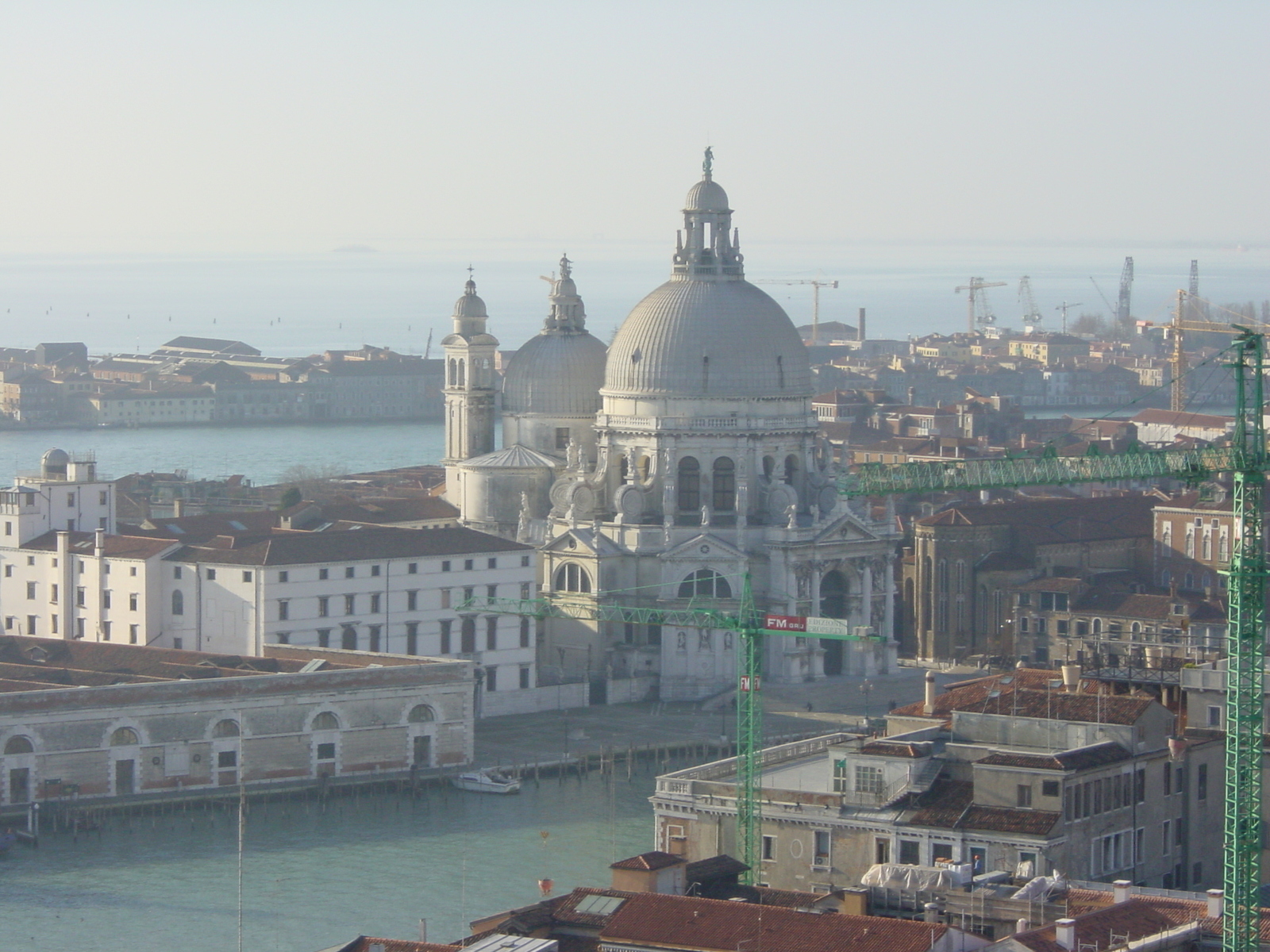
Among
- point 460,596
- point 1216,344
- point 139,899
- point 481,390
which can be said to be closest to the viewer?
point 139,899

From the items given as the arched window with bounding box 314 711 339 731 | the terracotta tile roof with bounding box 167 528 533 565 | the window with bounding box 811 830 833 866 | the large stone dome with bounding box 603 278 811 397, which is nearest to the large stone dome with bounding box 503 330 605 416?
the large stone dome with bounding box 603 278 811 397

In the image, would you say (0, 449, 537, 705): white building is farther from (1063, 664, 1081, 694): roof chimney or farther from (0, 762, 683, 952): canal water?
(1063, 664, 1081, 694): roof chimney

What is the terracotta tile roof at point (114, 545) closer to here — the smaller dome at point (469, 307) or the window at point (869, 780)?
the smaller dome at point (469, 307)

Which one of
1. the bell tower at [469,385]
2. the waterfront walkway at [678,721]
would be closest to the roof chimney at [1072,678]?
the waterfront walkway at [678,721]

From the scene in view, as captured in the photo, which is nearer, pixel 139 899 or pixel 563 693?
pixel 139 899

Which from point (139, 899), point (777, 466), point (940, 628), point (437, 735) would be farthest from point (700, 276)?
point (139, 899)

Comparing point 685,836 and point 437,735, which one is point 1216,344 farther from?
point 685,836
